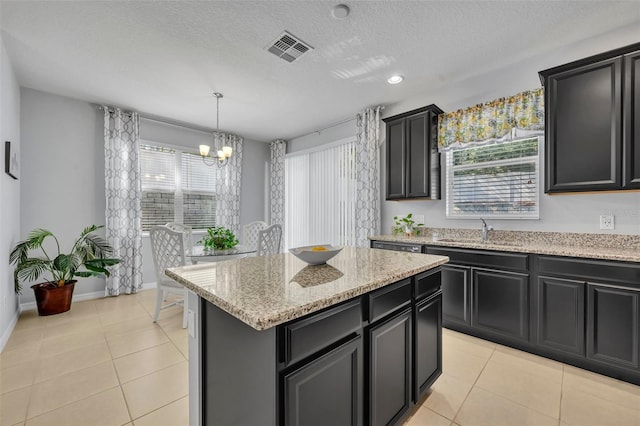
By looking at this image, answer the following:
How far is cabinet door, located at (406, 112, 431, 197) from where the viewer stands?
11.0 ft

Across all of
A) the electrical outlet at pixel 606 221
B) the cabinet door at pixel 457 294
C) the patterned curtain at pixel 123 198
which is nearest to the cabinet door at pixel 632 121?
the electrical outlet at pixel 606 221

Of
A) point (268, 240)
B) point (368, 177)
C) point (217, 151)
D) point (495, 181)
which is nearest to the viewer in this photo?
point (495, 181)

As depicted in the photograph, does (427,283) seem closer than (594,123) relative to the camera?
Yes

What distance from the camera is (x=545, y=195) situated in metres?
2.76

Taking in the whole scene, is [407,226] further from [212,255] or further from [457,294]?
[212,255]

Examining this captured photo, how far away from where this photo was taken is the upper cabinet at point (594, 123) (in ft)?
6.95

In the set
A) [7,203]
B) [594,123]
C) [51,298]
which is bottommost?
[51,298]

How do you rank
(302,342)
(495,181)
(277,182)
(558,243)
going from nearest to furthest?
1. (302,342)
2. (558,243)
3. (495,181)
4. (277,182)

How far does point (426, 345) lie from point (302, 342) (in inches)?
44.5

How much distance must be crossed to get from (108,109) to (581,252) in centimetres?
573

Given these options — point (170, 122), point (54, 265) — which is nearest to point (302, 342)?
point (54, 265)

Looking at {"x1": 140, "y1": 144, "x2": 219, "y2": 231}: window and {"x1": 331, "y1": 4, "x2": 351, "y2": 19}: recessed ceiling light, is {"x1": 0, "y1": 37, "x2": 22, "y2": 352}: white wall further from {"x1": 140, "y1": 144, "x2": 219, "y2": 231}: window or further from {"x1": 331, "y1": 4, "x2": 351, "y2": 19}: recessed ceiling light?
{"x1": 331, "y1": 4, "x2": 351, "y2": 19}: recessed ceiling light

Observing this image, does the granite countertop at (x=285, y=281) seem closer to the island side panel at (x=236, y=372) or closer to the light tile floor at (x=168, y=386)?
the island side panel at (x=236, y=372)

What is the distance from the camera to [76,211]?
3.91 meters
